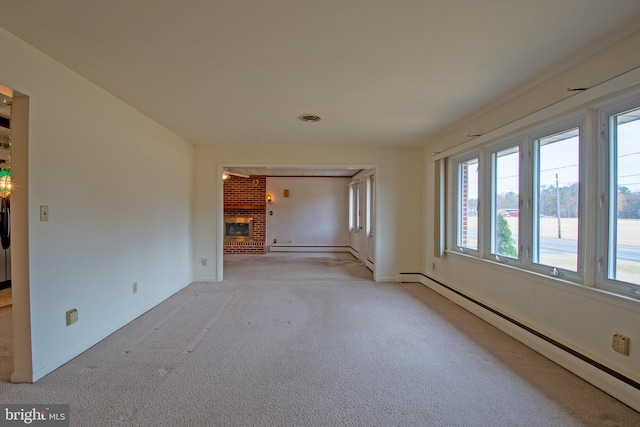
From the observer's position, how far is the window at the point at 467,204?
367 cm

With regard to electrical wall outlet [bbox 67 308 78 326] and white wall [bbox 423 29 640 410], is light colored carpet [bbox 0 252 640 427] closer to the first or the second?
white wall [bbox 423 29 640 410]

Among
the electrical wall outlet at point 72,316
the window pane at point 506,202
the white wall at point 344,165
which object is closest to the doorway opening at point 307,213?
the white wall at point 344,165

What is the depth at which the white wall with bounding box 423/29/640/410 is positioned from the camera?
71.7 inches

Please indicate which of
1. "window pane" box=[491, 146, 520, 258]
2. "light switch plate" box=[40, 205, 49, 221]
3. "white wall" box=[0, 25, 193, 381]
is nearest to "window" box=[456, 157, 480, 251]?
"window pane" box=[491, 146, 520, 258]

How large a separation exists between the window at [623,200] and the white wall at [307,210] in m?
6.58

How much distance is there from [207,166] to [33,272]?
10.1ft

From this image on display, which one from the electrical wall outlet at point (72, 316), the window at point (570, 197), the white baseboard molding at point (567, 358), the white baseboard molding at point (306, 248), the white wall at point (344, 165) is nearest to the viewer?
the white baseboard molding at point (567, 358)

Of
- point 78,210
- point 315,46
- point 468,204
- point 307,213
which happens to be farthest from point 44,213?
point 307,213

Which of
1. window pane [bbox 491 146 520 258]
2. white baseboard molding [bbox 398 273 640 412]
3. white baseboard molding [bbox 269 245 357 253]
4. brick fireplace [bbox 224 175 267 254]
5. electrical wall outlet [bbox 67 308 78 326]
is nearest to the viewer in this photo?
white baseboard molding [bbox 398 273 640 412]

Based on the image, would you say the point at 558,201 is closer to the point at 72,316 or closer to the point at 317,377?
the point at 317,377

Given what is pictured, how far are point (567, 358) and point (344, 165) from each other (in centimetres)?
363

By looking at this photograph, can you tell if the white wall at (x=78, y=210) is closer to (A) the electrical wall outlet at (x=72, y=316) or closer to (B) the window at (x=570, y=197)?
(A) the electrical wall outlet at (x=72, y=316)

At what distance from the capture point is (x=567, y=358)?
217 cm

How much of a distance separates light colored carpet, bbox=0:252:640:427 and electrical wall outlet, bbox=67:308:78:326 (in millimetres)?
304
